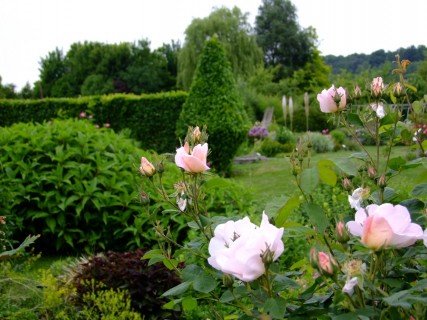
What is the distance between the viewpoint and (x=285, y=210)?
89 centimetres

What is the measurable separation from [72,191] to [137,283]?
5.34ft

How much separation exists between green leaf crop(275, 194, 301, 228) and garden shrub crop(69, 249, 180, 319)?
190 centimetres

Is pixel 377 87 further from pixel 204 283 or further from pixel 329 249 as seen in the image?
pixel 204 283

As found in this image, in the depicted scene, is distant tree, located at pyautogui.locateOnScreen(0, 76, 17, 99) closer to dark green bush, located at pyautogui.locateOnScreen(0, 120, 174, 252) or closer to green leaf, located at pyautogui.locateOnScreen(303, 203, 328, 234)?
dark green bush, located at pyautogui.locateOnScreen(0, 120, 174, 252)

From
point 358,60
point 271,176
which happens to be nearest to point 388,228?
point 271,176

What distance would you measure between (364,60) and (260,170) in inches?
1020

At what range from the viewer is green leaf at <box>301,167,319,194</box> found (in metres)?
0.81

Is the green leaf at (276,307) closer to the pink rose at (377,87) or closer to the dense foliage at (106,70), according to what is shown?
the pink rose at (377,87)

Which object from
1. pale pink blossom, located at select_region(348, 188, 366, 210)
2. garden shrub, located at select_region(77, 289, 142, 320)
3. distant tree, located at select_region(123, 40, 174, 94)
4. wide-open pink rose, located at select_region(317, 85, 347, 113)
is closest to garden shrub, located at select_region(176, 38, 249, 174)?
garden shrub, located at select_region(77, 289, 142, 320)

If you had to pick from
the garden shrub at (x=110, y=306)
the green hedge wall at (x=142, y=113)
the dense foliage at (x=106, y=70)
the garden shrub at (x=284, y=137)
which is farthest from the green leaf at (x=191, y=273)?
the dense foliage at (x=106, y=70)

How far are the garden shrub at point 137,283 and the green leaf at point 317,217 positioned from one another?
6.44 feet

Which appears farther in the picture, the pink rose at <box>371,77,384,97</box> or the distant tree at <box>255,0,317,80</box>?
the distant tree at <box>255,0,317,80</box>

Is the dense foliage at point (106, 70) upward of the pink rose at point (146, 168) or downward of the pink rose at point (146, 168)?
upward

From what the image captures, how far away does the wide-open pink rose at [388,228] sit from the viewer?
2.24 ft
